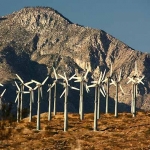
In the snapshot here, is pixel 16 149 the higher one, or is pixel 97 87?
pixel 97 87

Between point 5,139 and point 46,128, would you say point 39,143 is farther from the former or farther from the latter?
point 46,128

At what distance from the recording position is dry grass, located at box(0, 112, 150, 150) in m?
107

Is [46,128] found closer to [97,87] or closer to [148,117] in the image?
[97,87]

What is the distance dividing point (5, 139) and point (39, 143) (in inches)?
299

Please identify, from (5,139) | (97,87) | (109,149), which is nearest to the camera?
(109,149)

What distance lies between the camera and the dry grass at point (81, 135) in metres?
107

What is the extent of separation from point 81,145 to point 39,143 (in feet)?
35.6

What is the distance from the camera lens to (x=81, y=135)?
123250mm

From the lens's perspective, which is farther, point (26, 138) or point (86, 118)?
point (86, 118)

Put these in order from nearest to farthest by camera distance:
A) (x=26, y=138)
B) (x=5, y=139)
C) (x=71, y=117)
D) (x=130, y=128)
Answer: (x=5, y=139)
(x=26, y=138)
(x=130, y=128)
(x=71, y=117)

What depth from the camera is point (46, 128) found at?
139m

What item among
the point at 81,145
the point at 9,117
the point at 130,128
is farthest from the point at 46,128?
the point at 9,117

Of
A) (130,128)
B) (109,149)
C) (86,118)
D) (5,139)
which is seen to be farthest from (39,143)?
(86,118)

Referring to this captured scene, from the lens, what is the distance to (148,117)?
15450 centimetres
